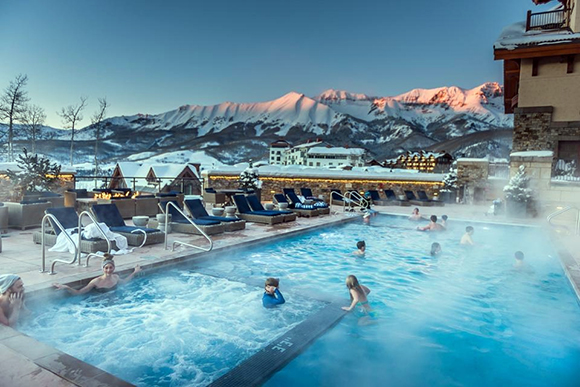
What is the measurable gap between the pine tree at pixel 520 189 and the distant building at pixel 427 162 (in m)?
63.2

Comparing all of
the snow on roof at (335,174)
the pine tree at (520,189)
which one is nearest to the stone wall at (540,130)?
the snow on roof at (335,174)

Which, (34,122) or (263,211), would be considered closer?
(263,211)

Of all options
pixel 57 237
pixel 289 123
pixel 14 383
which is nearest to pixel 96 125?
pixel 57 237

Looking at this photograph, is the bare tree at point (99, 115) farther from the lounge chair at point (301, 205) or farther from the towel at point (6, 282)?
the towel at point (6, 282)

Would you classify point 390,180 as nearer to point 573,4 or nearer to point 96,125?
point 573,4

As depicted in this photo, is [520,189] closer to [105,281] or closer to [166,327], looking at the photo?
[166,327]

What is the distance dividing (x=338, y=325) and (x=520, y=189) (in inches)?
458

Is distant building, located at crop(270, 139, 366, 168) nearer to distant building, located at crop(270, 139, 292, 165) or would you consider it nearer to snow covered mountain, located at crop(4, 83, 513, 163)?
distant building, located at crop(270, 139, 292, 165)

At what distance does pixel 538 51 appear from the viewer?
1688 centimetres

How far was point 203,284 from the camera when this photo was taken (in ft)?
18.7

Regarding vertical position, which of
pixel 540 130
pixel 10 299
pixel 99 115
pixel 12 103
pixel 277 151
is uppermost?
pixel 277 151

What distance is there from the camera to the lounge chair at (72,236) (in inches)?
241

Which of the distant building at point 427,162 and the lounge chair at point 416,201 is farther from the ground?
the distant building at point 427,162

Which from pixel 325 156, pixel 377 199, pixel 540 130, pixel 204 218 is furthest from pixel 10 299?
pixel 325 156
